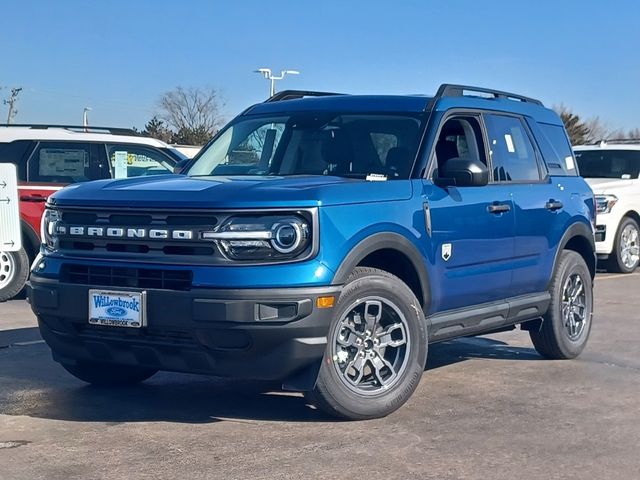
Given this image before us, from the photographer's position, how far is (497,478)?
4.68 meters

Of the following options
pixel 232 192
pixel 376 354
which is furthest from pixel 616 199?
pixel 232 192

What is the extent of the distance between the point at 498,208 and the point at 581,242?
5.34 feet

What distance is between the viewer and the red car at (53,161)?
1098 cm

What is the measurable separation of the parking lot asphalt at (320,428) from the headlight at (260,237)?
973 mm

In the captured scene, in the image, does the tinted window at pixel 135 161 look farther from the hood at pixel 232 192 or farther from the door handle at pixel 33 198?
the hood at pixel 232 192

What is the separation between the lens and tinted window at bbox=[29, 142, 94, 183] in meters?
11.2

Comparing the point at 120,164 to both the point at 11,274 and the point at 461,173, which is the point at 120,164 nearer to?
the point at 11,274

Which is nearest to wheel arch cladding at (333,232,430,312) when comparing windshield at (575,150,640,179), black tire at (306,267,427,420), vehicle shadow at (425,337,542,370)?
black tire at (306,267,427,420)

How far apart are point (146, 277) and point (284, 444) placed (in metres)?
1.13

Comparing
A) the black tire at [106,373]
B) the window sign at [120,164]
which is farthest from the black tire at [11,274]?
the black tire at [106,373]

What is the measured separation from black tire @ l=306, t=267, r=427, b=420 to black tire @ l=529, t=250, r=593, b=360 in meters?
1.96

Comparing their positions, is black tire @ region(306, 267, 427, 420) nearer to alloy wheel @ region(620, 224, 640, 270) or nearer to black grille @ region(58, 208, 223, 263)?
black grille @ region(58, 208, 223, 263)

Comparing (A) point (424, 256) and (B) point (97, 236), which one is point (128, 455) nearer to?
(B) point (97, 236)

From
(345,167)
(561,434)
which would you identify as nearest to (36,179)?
(345,167)
